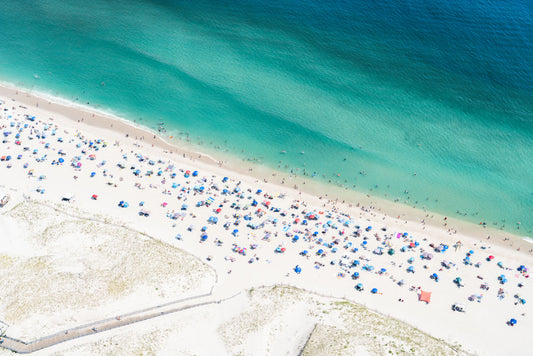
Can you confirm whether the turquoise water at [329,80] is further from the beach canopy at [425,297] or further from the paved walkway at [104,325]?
the paved walkway at [104,325]

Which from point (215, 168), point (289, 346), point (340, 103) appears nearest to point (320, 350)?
point (289, 346)

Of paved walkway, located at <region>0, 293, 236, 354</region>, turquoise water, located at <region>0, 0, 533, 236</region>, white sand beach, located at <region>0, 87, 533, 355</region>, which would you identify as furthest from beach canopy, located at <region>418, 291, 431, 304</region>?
paved walkway, located at <region>0, 293, 236, 354</region>

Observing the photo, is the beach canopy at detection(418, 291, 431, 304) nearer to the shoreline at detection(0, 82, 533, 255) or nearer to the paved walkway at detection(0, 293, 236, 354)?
the shoreline at detection(0, 82, 533, 255)

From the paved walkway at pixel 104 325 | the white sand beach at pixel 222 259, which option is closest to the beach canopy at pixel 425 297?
the white sand beach at pixel 222 259

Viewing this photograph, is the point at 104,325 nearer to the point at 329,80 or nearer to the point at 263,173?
the point at 263,173

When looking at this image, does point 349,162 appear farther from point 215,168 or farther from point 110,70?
point 110,70
